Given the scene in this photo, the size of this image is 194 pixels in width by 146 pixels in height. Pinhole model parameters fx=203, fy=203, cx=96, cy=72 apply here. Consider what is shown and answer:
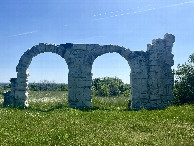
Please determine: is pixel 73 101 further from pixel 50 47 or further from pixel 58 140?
pixel 58 140

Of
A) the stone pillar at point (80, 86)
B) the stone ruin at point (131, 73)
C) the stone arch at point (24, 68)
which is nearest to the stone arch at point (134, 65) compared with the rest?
the stone ruin at point (131, 73)

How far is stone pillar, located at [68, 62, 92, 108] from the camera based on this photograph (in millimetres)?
13211

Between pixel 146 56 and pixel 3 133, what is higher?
pixel 146 56

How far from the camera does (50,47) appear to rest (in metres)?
13.4

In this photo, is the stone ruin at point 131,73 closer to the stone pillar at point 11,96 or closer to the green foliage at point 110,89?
the stone pillar at point 11,96

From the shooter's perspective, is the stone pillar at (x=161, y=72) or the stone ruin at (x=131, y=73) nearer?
the stone ruin at (x=131, y=73)

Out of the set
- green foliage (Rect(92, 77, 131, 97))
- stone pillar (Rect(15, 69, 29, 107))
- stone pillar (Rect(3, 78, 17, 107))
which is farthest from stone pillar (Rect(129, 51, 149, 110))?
green foliage (Rect(92, 77, 131, 97))

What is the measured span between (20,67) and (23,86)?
127cm

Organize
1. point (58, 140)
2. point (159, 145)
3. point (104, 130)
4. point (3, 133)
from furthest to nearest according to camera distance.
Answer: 1. point (104, 130)
2. point (3, 133)
3. point (58, 140)
4. point (159, 145)

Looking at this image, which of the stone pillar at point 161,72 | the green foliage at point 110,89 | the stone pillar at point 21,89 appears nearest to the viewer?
the stone pillar at point 21,89

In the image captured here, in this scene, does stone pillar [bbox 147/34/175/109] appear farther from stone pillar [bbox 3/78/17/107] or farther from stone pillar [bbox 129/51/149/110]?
stone pillar [bbox 3/78/17/107]

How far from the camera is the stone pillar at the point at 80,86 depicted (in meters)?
13.2

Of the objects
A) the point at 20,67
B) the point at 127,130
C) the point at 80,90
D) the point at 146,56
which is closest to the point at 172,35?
the point at 146,56

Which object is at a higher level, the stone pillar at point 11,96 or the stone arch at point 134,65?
the stone arch at point 134,65
